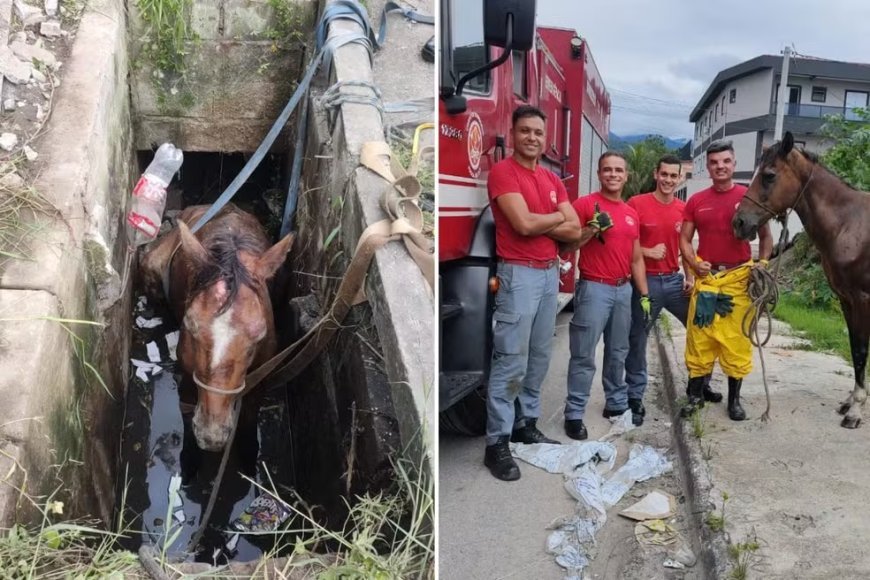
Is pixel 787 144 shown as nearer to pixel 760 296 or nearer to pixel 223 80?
pixel 760 296

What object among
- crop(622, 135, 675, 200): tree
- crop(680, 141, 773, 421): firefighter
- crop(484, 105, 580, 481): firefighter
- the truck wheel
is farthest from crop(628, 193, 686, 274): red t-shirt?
crop(622, 135, 675, 200): tree

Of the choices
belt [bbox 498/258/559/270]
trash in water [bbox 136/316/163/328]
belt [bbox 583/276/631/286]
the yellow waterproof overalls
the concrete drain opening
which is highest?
belt [bbox 498/258/559/270]

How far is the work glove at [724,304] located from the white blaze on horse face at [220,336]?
9.56 feet

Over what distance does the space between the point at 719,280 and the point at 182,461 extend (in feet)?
11.9

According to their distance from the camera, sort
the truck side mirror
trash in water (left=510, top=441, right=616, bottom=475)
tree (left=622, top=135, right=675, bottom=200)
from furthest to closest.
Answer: tree (left=622, top=135, right=675, bottom=200) → trash in water (left=510, top=441, right=616, bottom=475) → the truck side mirror

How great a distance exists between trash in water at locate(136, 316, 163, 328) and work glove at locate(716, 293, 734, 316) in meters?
3.97

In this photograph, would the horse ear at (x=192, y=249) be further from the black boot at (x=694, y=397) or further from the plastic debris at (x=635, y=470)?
the black boot at (x=694, y=397)

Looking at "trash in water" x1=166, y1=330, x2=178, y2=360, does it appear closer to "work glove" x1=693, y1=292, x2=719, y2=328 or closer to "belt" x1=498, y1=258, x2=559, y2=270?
"belt" x1=498, y1=258, x2=559, y2=270

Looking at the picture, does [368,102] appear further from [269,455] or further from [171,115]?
[269,455]

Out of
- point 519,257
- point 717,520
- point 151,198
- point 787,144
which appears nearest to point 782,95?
point 787,144

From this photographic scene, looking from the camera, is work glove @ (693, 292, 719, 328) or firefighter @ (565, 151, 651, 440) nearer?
firefighter @ (565, 151, 651, 440)

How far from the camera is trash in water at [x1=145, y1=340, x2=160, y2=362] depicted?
583 centimetres

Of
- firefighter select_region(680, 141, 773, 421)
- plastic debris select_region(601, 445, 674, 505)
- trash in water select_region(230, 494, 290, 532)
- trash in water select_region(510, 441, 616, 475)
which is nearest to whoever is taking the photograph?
plastic debris select_region(601, 445, 674, 505)

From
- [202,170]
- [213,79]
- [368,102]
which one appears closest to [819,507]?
[368,102]
